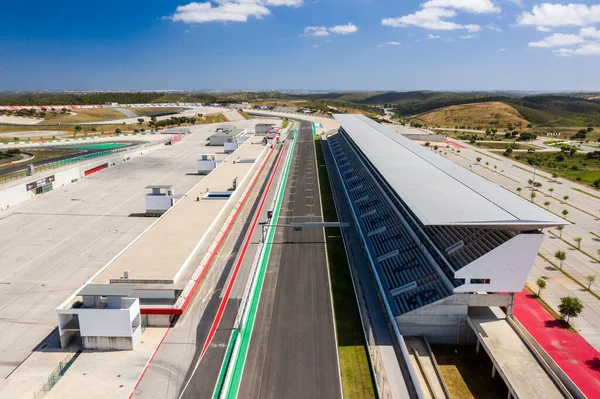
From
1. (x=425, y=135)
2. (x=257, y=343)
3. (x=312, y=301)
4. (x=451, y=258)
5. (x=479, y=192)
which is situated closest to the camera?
(x=257, y=343)

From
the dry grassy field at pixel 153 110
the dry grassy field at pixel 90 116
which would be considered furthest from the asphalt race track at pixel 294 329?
the dry grassy field at pixel 153 110

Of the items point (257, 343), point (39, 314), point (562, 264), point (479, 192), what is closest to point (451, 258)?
point (479, 192)

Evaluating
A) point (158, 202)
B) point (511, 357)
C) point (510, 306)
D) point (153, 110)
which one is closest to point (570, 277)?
point (510, 306)

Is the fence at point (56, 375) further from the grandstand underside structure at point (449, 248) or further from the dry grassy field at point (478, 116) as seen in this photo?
the dry grassy field at point (478, 116)

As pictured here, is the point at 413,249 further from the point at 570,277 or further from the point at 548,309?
the point at 570,277

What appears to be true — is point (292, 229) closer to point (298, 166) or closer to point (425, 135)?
point (298, 166)
